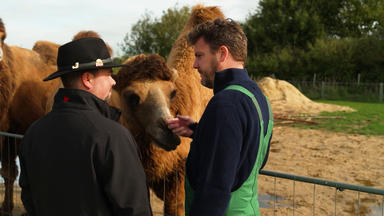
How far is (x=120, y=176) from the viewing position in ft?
5.32

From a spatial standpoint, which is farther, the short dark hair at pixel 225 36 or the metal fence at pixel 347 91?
the metal fence at pixel 347 91

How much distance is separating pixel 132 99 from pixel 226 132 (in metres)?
2.25

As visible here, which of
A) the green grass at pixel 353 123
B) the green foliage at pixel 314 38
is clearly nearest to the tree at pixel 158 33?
the green foliage at pixel 314 38

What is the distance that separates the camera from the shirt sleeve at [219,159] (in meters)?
1.63

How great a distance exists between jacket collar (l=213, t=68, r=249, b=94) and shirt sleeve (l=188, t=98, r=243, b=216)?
0.21 metres

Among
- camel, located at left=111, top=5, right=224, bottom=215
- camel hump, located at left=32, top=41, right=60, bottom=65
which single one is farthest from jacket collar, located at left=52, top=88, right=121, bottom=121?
camel hump, located at left=32, top=41, right=60, bottom=65

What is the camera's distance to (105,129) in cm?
164

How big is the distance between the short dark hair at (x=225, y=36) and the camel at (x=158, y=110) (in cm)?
168

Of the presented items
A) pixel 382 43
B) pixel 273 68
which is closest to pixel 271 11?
pixel 273 68

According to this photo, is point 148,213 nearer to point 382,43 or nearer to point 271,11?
point 382,43

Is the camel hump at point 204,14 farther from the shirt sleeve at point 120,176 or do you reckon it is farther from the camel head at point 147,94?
the shirt sleeve at point 120,176

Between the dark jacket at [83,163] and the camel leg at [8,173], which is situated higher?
the dark jacket at [83,163]

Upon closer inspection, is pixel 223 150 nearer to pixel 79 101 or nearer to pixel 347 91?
pixel 79 101

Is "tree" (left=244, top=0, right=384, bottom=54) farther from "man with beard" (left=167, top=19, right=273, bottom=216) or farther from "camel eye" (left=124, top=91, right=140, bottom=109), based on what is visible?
"man with beard" (left=167, top=19, right=273, bottom=216)
